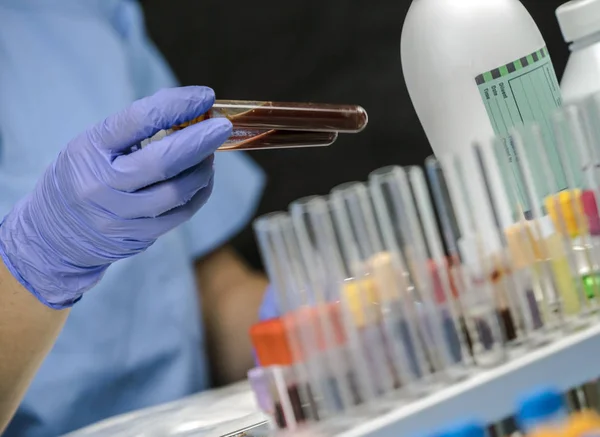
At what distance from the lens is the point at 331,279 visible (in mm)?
767

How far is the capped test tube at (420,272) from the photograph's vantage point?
2.50 ft

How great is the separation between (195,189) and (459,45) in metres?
0.39

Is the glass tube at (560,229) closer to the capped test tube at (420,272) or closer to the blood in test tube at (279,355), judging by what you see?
the capped test tube at (420,272)

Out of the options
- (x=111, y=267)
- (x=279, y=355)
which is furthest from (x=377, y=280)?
(x=111, y=267)

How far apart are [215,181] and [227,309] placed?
11.4 inches

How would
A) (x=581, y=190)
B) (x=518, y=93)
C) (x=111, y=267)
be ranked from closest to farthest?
(x=581, y=190), (x=518, y=93), (x=111, y=267)

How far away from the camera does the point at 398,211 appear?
79 centimetres

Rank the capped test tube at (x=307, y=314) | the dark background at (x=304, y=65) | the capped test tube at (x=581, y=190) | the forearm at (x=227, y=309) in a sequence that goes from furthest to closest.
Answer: the dark background at (x=304, y=65) < the forearm at (x=227, y=309) < the capped test tube at (x=581, y=190) < the capped test tube at (x=307, y=314)

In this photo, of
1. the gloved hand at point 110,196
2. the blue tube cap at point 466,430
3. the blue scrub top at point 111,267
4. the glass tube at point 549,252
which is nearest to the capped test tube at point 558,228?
the glass tube at point 549,252

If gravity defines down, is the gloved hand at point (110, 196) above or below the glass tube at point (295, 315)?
above

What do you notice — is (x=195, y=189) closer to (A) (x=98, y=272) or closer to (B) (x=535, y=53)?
(A) (x=98, y=272)

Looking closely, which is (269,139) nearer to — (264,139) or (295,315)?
(264,139)

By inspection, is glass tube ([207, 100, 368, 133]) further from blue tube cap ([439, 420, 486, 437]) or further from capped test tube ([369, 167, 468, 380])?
blue tube cap ([439, 420, 486, 437])

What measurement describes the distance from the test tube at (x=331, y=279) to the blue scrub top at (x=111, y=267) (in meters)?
0.80
